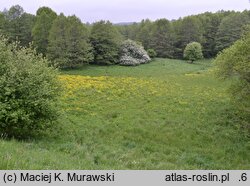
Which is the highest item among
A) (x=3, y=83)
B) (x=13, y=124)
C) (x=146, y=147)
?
(x=3, y=83)

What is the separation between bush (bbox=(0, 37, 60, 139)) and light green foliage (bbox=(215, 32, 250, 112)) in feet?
36.1

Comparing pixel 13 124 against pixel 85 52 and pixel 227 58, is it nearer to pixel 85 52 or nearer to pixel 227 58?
pixel 227 58

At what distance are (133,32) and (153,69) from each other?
47959mm

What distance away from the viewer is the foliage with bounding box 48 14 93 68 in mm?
62188

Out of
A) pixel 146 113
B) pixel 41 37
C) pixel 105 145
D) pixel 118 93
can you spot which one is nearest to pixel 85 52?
pixel 41 37

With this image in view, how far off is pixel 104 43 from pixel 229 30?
138 ft

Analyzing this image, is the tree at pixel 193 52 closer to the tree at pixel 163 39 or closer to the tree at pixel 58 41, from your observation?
the tree at pixel 163 39

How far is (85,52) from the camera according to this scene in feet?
210

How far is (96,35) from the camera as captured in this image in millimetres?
72438

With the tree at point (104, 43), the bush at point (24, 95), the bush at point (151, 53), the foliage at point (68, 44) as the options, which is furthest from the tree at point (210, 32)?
the bush at point (24, 95)

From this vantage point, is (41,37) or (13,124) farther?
(41,37)

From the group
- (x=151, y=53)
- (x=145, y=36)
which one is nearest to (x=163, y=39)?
(x=145, y=36)

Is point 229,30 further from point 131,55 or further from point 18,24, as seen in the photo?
point 18,24

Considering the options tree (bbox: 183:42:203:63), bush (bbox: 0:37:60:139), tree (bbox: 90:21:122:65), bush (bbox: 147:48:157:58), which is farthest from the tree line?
bush (bbox: 0:37:60:139)
